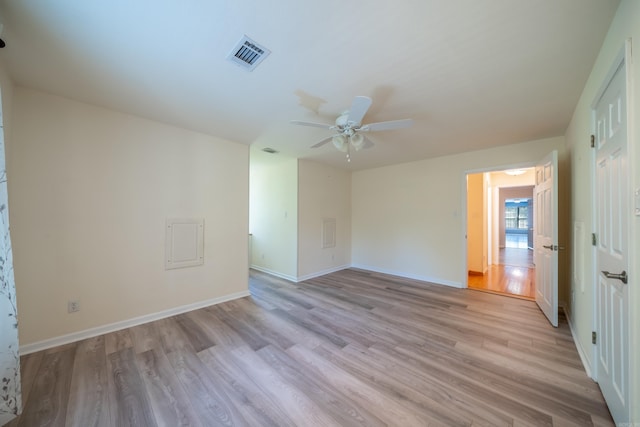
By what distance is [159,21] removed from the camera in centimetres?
146

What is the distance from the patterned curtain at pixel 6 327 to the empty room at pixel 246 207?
17 millimetres

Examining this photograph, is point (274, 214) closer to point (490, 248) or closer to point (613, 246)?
point (613, 246)

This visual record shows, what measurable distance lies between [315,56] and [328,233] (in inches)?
157

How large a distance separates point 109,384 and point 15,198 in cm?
194

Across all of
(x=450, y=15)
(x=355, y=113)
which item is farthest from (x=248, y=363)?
(x=450, y=15)

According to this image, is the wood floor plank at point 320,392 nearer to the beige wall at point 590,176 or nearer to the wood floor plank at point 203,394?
the wood floor plank at point 203,394

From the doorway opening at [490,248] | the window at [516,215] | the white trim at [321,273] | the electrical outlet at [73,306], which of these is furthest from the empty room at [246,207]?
the window at [516,215]

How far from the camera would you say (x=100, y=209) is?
101 inches

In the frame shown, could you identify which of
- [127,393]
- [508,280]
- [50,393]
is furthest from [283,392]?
[508,280]

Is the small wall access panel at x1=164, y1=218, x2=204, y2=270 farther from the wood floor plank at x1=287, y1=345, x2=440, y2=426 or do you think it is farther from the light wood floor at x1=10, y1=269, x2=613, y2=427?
the wood floor plank at x1=287, y1=345, x2=440, y2=426

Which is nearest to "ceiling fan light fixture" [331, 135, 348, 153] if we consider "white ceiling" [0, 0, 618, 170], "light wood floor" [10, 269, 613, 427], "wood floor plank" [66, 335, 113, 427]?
"white ceiling" [0, 0, 618, 170]

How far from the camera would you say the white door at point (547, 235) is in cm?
269

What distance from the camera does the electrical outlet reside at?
7.81 ft

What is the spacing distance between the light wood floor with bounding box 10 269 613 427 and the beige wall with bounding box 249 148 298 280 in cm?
184
